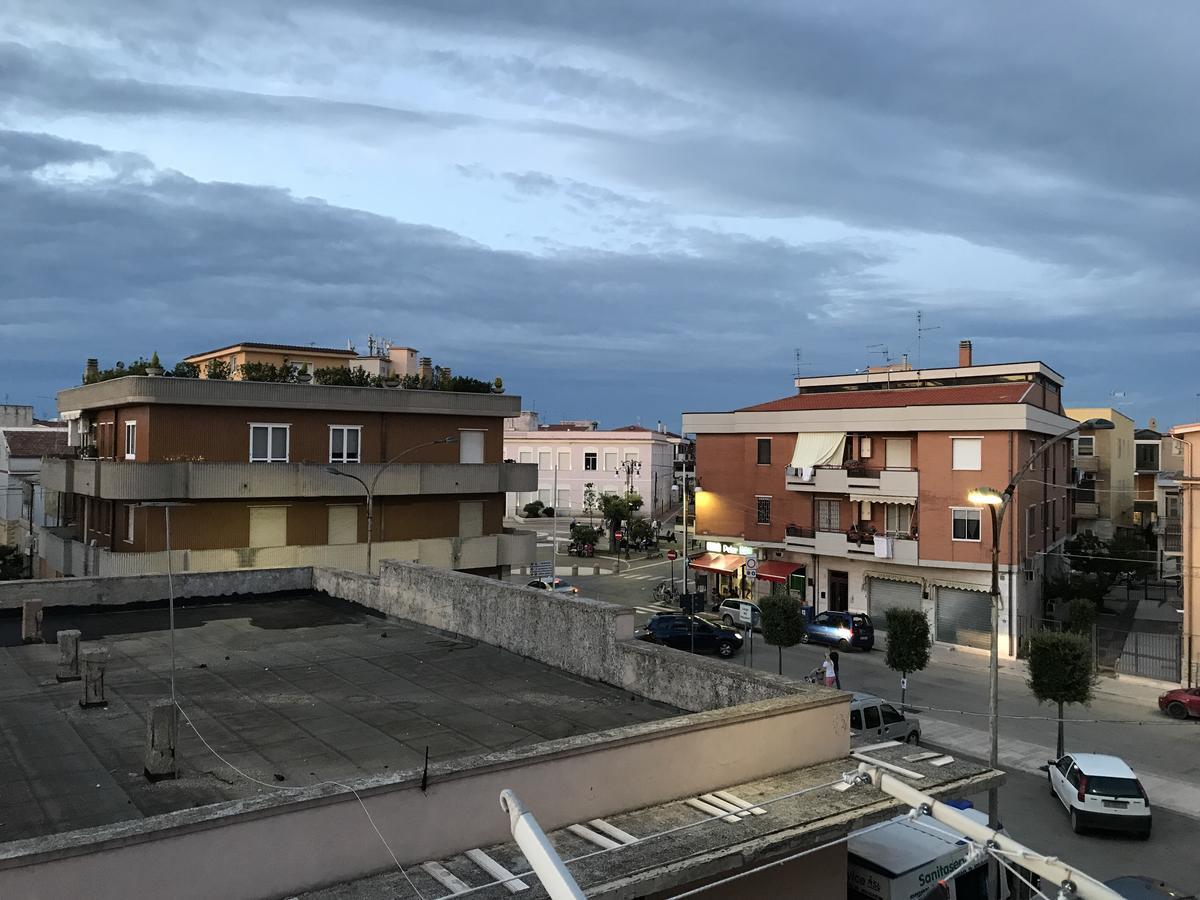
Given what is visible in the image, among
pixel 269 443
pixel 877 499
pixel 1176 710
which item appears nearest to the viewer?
pixel 1176 710

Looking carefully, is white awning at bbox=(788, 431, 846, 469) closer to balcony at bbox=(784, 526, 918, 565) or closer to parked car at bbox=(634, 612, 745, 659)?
balcony at bbox=(784, 526, 918, 565)

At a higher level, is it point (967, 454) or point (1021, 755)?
point (967, 454)

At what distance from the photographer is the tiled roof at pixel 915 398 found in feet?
123

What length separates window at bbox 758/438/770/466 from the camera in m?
43.5

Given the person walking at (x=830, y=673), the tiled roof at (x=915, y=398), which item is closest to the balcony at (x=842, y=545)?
the tiled roof at (x=915, y=398)

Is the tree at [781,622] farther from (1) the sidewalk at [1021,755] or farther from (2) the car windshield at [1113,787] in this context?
(2) the car windshield at [1113,787]

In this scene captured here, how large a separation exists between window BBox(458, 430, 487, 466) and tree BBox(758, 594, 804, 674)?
14382mm

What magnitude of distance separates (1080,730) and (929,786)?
20.9m

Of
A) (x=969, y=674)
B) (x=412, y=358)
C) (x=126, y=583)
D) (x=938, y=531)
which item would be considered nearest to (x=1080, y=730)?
(x=969, y=674)

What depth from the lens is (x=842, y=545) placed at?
130ft

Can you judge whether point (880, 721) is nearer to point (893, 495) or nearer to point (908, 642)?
point (908, 642)

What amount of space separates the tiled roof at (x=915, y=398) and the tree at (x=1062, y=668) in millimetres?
16228

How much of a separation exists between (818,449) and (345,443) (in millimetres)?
20915

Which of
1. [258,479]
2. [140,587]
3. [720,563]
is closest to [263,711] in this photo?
[140,587]
